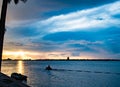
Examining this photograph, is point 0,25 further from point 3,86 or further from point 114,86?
point 114,86

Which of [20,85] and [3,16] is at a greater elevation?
[3,16]

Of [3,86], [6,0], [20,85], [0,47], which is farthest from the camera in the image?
[6,0]

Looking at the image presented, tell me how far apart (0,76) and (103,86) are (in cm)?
6156

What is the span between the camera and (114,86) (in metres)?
80.0

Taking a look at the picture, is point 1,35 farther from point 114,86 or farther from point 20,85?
point 114,86

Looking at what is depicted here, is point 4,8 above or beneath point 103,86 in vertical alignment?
above

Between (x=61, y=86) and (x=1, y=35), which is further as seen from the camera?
(x=61, y=86)

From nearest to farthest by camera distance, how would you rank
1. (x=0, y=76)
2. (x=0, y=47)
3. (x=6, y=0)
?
(x=0, y=76), (x=0, y=47), (x=6, y=0)

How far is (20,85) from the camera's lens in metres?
17.8

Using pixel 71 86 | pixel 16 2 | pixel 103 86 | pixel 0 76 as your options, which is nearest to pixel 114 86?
pixel 103 86

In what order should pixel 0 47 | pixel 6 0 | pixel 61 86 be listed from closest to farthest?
pixel 0 47
pixel 6 0
pixel 61 86

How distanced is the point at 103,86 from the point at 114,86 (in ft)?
12.5

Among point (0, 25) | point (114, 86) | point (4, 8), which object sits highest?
point (4, 8)

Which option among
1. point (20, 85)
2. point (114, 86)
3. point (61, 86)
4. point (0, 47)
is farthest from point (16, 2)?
point (114, 86)
